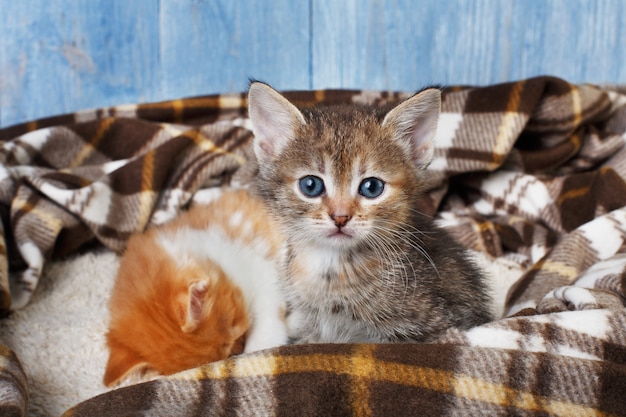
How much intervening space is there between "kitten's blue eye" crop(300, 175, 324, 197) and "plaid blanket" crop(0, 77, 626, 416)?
31 cm

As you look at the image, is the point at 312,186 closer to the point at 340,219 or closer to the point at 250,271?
the point at 340,219

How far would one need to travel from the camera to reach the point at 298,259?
1.35 m

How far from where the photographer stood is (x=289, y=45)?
2.38 meters

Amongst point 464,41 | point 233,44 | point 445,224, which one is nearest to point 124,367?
point 445,224

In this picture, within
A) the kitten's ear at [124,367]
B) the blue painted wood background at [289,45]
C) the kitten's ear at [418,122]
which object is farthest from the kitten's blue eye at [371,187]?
the blue painted wood background at [289,45]

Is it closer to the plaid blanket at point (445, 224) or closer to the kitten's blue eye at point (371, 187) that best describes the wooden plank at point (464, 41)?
the plaid blanket at point (445, 224)

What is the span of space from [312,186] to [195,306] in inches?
14.3

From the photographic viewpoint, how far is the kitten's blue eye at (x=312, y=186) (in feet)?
3.94

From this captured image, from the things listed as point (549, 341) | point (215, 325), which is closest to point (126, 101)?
point (215, 325)

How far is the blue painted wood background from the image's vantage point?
2322 millimetres

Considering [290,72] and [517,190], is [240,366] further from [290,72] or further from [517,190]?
[290,72]

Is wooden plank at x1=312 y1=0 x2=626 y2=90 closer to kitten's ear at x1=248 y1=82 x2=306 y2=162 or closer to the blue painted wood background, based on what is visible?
the blue painted wood background

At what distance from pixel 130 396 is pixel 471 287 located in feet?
2.40

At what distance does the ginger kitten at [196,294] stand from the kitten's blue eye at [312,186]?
313 millimetres
